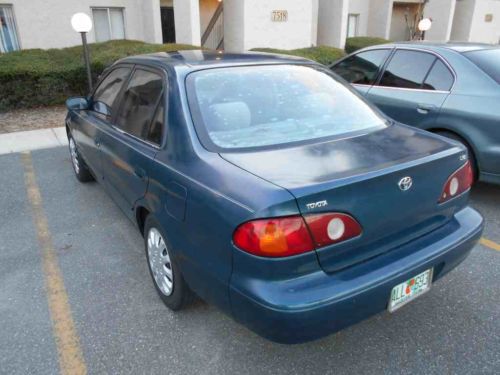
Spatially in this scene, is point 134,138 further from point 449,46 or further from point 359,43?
point 359,43

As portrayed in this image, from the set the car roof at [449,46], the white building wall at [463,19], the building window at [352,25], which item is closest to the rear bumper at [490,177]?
the car roof at [449,46]

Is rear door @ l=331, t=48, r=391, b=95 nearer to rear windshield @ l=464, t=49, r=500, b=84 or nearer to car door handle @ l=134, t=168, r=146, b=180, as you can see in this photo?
rear windshield @ l=464, t=49, r=500, b=84

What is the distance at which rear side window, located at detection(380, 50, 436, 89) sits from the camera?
4.66 meters

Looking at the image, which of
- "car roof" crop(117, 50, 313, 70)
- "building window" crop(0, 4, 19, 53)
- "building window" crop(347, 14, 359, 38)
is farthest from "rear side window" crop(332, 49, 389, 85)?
"building window" crop(347, 14, 359, 38)

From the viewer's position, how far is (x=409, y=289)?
2.13 metres

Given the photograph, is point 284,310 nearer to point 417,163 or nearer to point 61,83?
point 417,163

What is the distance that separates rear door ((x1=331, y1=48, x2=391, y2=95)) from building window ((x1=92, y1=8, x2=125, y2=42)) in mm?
8797

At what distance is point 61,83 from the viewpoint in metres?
9.12

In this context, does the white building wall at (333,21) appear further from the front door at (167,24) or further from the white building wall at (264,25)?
the front door at (167,24)

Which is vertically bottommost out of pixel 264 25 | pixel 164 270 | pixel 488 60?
pixel 164 270

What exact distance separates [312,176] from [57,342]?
1856 millimetres

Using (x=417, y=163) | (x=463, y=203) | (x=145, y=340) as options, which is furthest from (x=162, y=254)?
(x=463, y=203)

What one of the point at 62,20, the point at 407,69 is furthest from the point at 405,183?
the point at 62,20

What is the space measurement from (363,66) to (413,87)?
0.93 metres
